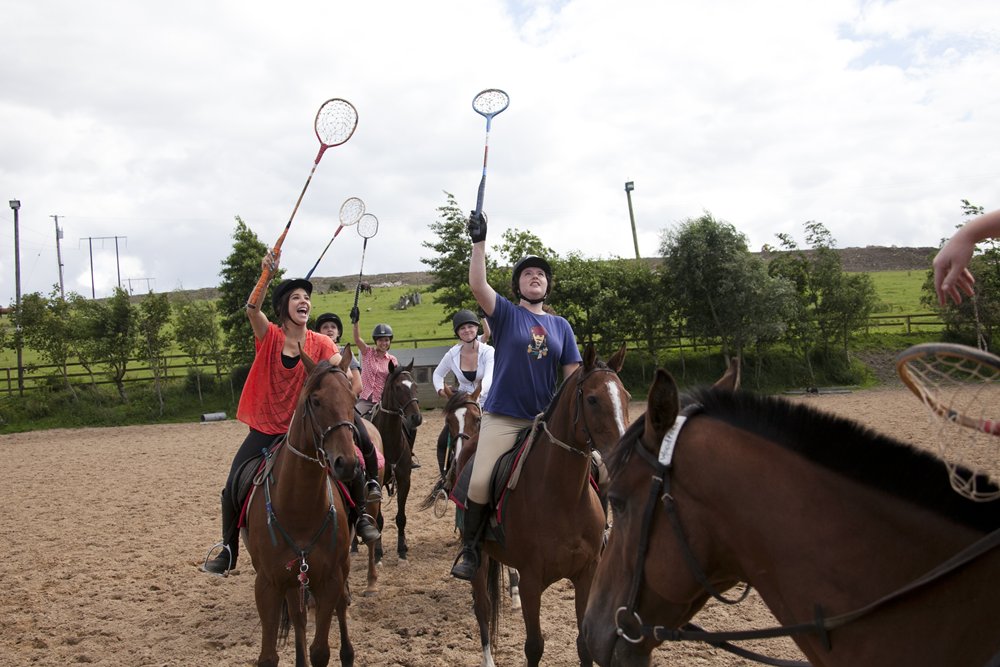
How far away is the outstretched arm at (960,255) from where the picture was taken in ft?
6.26

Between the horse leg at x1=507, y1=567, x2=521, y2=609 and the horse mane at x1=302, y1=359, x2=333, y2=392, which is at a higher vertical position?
the horse mane at x1=302, y1=359, x2=333, y2=392

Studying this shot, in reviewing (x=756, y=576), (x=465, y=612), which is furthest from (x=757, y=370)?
(x=756, y=576)

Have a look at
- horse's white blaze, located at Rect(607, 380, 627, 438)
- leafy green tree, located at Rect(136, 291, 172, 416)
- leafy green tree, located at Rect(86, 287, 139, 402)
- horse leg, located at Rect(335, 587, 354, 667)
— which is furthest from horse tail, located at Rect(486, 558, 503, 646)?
leafy green tree, located at Rect(86, 287, 139, 402)

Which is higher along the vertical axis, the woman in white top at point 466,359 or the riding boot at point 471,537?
the woman in white top at point 466,359

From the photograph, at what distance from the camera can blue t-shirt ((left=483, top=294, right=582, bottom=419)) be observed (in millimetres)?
5184

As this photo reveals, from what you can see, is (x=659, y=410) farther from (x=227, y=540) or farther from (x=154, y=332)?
(x=154, y=332)

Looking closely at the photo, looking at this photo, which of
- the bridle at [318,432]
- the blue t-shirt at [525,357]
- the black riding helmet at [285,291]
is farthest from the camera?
the black riding helmet at [285,291]

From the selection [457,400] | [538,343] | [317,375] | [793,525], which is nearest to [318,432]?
[317,375]

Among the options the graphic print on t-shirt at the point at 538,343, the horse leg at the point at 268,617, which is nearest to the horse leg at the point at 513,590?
the horse leg at the point at 268,617

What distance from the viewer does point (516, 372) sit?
17.5 feet

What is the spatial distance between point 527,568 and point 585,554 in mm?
433

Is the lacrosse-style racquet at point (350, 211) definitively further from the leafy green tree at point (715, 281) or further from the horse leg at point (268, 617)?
the leafy green tree at point (715, 281)

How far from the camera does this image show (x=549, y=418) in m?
5.00

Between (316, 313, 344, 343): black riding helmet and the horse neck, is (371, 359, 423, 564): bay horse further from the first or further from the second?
the horse neck
